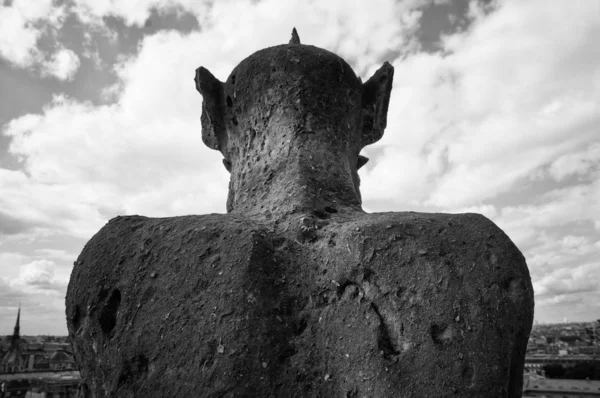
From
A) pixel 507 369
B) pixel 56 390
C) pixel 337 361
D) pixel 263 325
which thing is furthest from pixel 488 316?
pixel 56 390

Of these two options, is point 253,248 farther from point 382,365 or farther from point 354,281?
point 382,365

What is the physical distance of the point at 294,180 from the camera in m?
2.81

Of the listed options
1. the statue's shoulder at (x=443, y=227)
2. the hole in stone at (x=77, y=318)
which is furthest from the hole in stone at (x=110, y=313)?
the statue's shoulder at (x=443, y=227)

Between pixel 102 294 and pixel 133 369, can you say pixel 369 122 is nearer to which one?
pixel 102 294

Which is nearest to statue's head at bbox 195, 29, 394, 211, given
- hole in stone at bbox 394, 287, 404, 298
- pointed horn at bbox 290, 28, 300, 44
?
pointed horn at bbox 290, 28, 300, 44

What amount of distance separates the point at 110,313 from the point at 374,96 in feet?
7.78

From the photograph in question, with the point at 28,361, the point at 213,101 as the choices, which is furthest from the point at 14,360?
the point at 213,101

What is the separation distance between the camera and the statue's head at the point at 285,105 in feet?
10.2

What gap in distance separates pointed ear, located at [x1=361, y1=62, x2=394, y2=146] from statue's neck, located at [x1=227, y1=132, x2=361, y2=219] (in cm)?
63

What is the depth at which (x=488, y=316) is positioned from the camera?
6.78ft

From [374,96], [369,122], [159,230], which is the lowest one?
[159,230]

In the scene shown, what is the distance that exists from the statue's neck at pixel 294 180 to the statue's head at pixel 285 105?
0.03ft

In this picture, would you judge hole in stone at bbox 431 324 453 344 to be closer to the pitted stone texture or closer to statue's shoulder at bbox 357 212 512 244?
the pitted stone texture

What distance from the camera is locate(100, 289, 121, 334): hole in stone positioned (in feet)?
7.89
